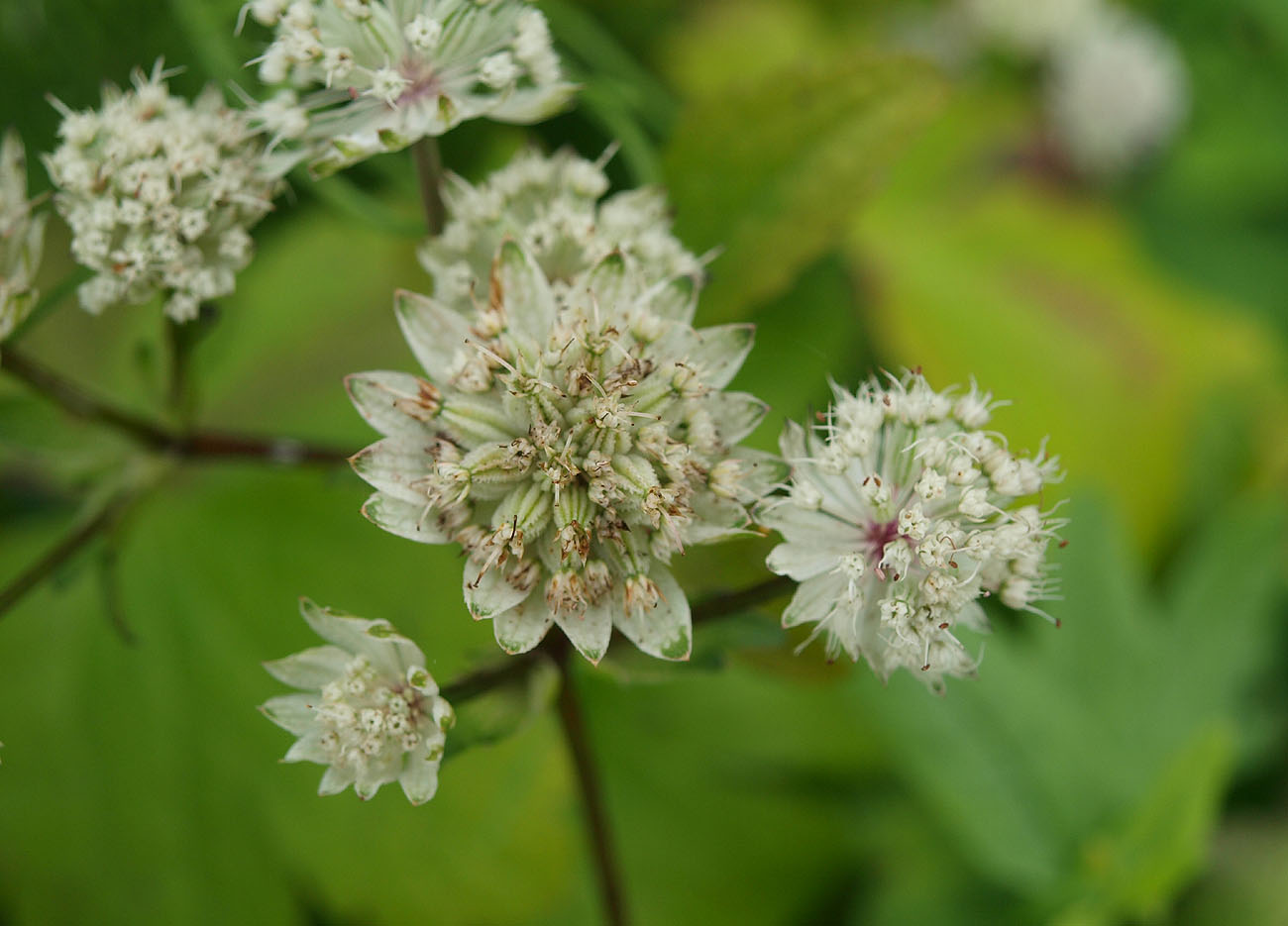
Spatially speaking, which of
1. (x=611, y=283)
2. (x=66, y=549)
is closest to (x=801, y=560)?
(x=611, y=283)

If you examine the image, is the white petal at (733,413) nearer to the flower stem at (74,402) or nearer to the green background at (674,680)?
the green background at (674,680)

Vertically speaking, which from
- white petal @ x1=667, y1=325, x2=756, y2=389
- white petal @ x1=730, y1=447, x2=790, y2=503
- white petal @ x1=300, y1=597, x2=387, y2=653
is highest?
white petal @ x1=667, y1=325, x2=756, y2=389

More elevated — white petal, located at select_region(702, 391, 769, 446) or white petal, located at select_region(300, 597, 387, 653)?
white petal, located at select_region(702, 391, 769, 446)

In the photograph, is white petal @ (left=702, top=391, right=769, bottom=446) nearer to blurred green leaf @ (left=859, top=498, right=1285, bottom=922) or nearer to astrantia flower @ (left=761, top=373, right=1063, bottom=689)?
astrantia flower @ (left=761, top=373, right=1063, bottom=689)

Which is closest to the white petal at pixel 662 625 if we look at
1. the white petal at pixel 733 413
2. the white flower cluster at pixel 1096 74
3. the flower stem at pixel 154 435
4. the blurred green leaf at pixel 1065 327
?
the white petal at pixel 733 413

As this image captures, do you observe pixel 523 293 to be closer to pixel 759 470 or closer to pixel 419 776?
pixel 759 470

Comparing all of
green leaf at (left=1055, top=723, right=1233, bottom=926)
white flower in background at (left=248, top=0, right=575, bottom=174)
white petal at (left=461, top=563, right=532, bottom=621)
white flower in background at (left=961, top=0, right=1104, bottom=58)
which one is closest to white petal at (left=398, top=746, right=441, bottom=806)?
white petal at (left=461, top=563, right=532, bottom=621)

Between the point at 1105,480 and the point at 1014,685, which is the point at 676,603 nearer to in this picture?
the point at 1014,685
